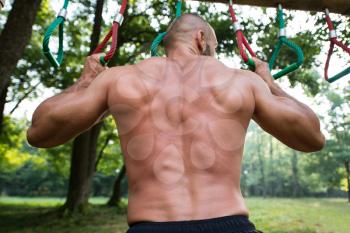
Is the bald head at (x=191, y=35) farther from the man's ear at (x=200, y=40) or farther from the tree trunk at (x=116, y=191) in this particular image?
the tree trunk at (x=116, y=191)

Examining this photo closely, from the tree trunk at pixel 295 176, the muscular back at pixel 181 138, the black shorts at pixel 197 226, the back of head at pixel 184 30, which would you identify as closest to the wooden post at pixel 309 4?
the back of head at pixel 184 30

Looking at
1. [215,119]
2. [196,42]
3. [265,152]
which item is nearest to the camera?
[215,119]

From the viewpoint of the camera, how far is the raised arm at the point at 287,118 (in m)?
1.85

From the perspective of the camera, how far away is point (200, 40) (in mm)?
2182

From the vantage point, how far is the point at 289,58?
44.0 feet

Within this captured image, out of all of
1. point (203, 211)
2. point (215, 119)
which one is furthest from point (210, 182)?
point (215, 119)

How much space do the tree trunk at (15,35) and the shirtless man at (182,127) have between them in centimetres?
413

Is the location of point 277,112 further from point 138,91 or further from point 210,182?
point 138,91

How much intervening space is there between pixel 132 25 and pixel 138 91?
44.8 feet

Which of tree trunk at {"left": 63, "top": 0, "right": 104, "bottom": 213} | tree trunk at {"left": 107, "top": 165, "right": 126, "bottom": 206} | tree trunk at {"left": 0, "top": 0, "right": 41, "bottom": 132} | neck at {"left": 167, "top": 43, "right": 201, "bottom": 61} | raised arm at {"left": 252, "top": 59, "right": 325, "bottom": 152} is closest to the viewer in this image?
raised arm at {"left": 252, "top": 59, "right": 325, "bottom": 152}

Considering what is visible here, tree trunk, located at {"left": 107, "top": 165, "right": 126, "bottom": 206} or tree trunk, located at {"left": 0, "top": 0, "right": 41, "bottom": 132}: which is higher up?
tree trunk, located at {"left": 0, "top": 0, "right": 41, "bottom": 132}

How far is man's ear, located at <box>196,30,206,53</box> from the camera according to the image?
218cm

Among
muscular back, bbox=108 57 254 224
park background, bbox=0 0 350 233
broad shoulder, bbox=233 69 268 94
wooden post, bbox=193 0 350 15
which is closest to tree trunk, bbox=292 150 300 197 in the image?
park background, bbox=0 0 350 233

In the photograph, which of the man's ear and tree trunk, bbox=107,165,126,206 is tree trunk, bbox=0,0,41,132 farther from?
tree trunk, bbox=107,165,126,206
